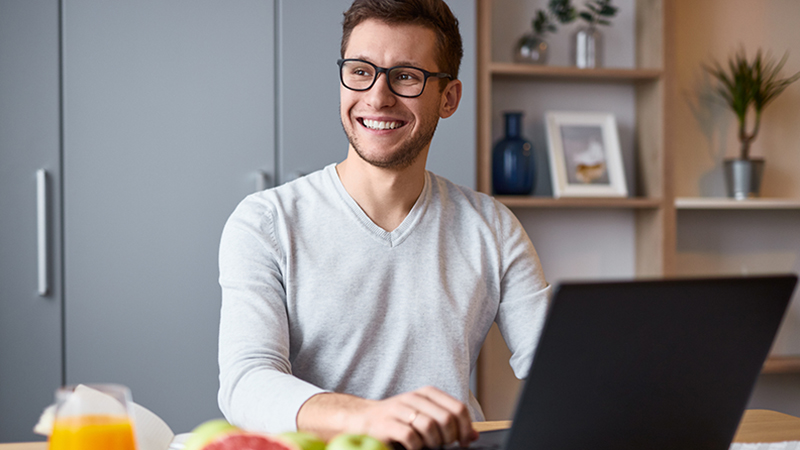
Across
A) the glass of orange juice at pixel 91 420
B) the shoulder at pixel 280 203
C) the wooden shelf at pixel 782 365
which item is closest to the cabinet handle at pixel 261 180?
the shoulder at pixel 280 203

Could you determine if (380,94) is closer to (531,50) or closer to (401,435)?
(401,435)

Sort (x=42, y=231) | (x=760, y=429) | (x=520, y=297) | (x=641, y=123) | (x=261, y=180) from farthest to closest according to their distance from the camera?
1. (x=641, y=123)
2. (x=261, y=180)
3. (x=42, y=231)
4. (x=520, y=297)
5. (x=760, y=429)

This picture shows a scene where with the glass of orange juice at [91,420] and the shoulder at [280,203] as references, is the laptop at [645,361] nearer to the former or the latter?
the glass of orange juice at [91,420]

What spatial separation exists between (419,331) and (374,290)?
4.7 inches

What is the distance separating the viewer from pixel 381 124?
129cm

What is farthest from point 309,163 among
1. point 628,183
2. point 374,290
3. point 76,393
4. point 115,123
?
point 76,393

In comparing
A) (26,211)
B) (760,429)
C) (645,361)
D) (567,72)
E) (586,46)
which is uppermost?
(586,46)

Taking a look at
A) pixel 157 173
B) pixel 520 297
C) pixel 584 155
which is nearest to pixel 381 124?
pixel 520 297

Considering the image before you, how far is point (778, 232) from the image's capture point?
9.11 ft

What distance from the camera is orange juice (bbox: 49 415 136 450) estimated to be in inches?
23.0

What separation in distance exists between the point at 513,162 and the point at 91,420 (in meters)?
1.93

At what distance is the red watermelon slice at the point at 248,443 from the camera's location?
0.58 m

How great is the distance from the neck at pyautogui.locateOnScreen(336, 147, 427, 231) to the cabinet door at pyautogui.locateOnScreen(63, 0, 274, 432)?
0.82 meters

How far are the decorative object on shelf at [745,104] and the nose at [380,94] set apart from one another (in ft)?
6.06
